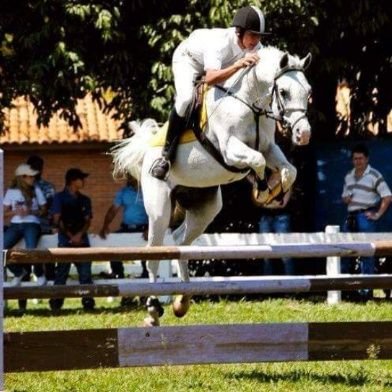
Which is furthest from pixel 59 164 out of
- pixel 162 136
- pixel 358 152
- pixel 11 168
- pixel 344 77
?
pixel 162 136

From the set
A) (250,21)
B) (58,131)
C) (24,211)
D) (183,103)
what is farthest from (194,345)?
(58,131)

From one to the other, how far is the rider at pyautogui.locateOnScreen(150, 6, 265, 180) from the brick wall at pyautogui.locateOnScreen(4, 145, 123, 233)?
20635 millimetres

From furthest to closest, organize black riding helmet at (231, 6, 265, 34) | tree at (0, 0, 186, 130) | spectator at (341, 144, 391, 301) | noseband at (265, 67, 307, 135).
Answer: tree at (0, 0, 186, 130) < spectator at (341, 144, 391, 301) < black riding helmet at (231, 6, 265, 34) < noseband at (265, 67, 307, 135)

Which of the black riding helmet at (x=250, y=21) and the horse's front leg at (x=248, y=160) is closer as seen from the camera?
the horse's front leg at (x=248, y=160)

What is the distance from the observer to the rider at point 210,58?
8.96 meters

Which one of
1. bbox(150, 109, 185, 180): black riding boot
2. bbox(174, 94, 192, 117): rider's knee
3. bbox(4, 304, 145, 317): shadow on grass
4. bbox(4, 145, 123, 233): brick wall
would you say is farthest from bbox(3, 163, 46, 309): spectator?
bbox(4, 145, 123, 233): brick wall

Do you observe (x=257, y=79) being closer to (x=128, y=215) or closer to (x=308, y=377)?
(x=308, y=377)

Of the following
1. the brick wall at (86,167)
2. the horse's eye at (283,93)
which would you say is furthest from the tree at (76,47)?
the brick wall at (86,167)

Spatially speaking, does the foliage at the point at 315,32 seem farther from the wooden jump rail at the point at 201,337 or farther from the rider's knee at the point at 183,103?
the wooden jump rail at the point at 201,337

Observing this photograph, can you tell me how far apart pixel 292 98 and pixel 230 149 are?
737 millimetres

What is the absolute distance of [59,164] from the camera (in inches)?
1208

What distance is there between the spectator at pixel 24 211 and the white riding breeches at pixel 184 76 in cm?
522

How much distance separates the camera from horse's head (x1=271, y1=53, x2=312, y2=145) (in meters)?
8.38

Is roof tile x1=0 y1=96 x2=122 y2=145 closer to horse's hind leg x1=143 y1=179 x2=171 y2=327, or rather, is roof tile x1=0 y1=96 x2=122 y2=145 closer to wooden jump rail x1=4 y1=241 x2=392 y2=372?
horse's hind leg x1=143 y1=179 x2=171 y2=327
